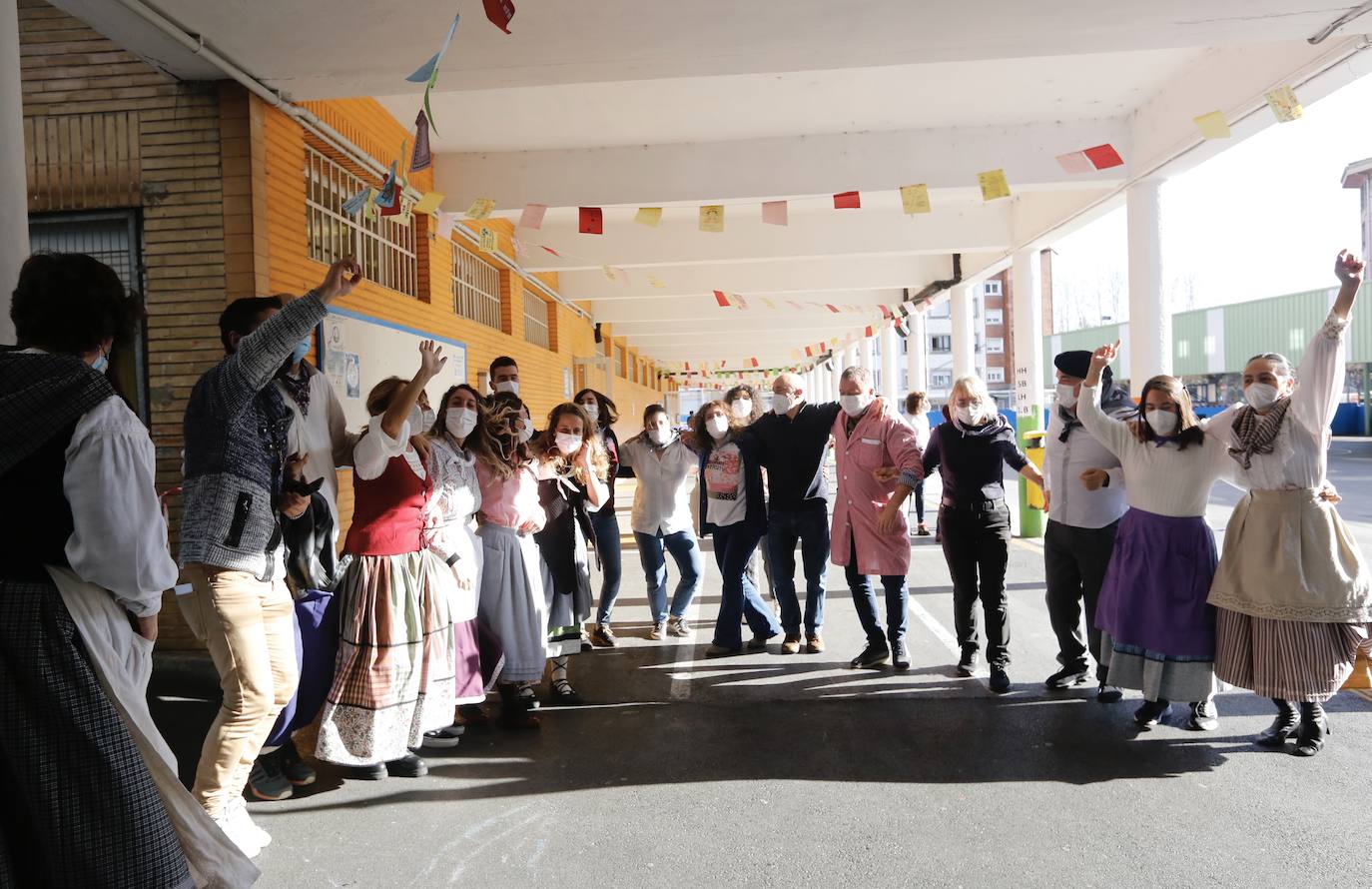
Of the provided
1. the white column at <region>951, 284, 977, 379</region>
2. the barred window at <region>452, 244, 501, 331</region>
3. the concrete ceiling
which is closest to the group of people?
the concrete ceiling

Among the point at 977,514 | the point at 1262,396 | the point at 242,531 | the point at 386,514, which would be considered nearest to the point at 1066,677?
the point at 977,514

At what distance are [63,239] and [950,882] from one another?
6.33m

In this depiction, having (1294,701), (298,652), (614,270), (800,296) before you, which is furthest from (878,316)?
(298,652)

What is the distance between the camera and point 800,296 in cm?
1836

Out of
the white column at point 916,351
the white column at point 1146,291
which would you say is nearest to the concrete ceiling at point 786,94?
the white column at point 1146,291

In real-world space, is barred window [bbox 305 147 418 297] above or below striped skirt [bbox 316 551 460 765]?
above

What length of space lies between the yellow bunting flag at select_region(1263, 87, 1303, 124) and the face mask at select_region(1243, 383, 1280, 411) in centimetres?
291

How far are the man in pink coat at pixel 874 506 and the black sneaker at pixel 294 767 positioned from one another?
313 cm

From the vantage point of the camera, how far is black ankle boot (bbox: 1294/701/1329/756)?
3904 millimetres

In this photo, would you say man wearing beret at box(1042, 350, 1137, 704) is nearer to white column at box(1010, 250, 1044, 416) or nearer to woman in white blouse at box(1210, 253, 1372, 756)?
woman in white blouse at box(1210, 253, 1372, 756)

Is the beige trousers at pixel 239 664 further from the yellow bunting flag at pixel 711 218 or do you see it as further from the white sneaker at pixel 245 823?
the yellow bunting flag at pixel 711 218

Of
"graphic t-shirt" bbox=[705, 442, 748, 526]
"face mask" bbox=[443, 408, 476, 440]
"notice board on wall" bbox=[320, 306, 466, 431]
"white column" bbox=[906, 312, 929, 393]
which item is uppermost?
"white column" bbox=[906, 312, 929, 393]

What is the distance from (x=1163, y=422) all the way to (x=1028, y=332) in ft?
26.3

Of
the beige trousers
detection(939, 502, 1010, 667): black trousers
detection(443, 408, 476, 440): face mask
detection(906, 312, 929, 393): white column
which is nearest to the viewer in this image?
the beige trousers
